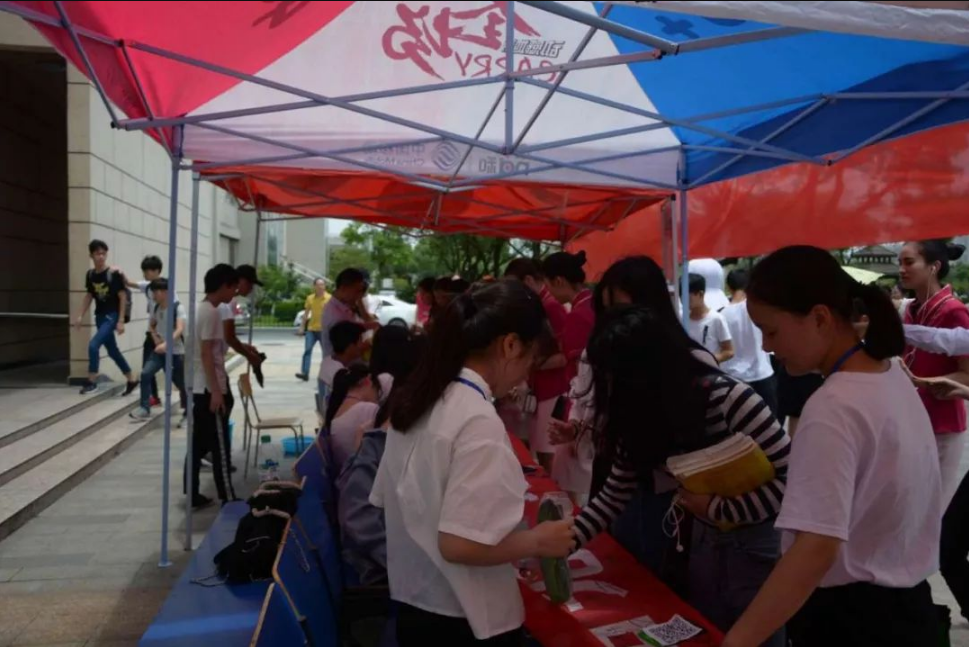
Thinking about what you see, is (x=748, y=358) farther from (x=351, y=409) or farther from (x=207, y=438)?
(x=207, y=438)

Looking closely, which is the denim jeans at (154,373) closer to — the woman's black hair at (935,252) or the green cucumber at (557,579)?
the green cucumber at (557,579)

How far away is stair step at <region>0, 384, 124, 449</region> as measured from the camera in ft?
21.1

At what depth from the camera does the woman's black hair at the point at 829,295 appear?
1.48 metres

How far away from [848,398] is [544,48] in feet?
9.06

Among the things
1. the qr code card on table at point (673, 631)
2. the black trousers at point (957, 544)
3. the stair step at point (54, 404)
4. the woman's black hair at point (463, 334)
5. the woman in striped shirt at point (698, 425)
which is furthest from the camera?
the stair step at point (54, 404)

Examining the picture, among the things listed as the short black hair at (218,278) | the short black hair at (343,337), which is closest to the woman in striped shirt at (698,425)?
the short black hair at (343,337)

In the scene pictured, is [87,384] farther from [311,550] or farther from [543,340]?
[543,340]

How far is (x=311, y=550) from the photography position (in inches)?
→ 110

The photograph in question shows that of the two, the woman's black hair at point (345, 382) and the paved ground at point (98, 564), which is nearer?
the paved ground at point (98, 564)

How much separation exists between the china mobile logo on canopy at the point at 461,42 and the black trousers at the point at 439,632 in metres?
2.66

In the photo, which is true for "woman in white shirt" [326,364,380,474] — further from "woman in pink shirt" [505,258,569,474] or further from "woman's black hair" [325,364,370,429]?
"woman in pink shirt" [505,258,569,474]

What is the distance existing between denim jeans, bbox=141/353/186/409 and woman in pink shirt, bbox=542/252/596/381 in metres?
4.46

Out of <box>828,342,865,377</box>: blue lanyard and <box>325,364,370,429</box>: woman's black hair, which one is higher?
<box>828,342,865,377</box>: blue lanyard

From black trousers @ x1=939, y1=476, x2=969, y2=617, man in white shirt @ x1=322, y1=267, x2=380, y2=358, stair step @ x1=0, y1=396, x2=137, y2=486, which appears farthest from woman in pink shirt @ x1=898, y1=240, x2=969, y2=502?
stair step @ x1=0, y1=396, x2=137, y2=486
